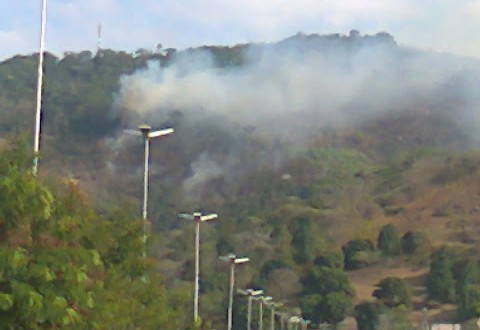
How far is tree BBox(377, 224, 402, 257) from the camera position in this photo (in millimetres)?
130500

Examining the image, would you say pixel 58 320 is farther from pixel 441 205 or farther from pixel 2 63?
pixel 2 63

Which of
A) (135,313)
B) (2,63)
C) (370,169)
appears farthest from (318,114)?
(135,313)

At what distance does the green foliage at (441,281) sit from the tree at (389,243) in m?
6.88

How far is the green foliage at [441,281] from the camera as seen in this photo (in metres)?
117

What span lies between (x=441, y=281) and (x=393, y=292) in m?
8.29

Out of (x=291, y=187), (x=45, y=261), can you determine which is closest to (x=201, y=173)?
(x=291, y=187)

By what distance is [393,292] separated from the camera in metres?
111

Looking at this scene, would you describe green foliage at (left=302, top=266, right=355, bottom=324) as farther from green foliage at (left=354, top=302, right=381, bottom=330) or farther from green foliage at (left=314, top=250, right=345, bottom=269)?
green foliage at (left=314, top=250, right=345, bottom=269)

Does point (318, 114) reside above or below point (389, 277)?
above

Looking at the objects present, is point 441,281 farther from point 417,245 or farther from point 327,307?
point 327,307

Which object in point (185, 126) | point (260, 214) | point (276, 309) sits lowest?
point (276, 309)

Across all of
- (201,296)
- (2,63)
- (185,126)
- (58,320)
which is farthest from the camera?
(2,63)

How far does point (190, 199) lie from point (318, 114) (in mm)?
29575

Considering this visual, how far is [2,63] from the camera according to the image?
165750 mm
